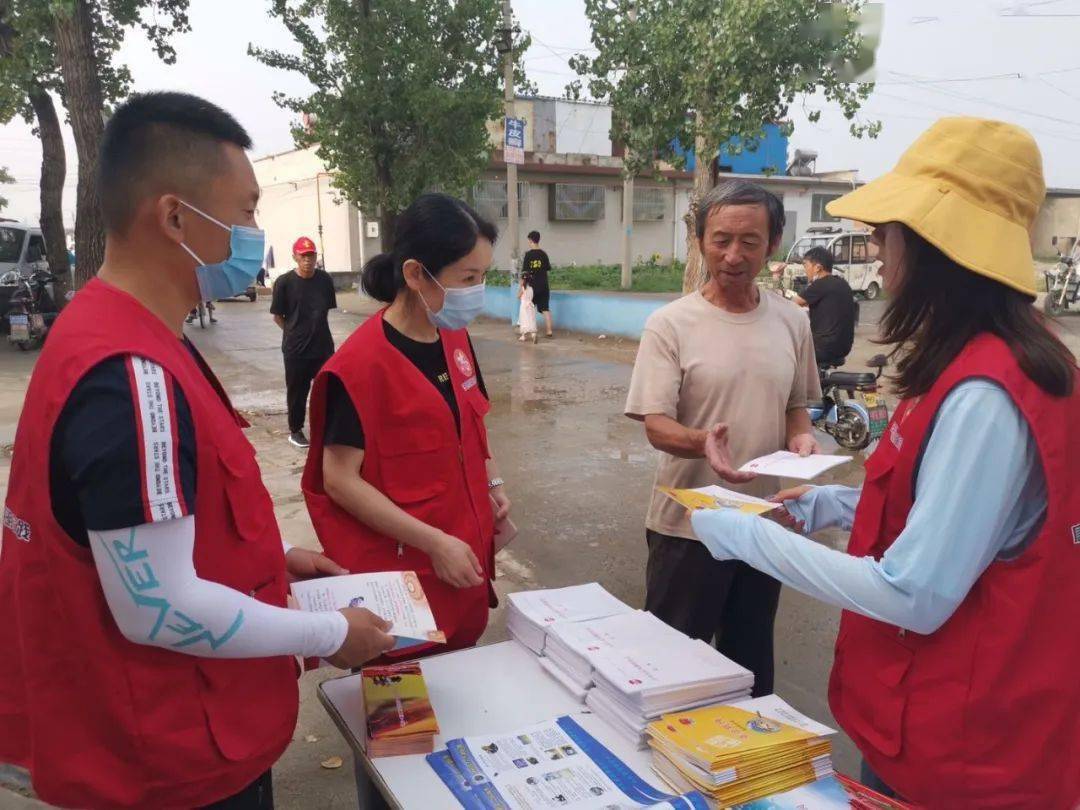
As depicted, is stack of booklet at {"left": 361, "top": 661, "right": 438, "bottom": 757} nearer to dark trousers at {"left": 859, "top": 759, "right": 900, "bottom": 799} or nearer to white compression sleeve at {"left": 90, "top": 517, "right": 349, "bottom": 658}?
white compression sleeve at {"left": 90, "top": 517, "right": 349, "bottom": 658}

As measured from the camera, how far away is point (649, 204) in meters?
24.6

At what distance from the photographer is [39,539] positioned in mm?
1075

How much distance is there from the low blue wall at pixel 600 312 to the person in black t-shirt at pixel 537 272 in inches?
28.2

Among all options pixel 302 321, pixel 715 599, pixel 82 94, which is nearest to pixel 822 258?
pixel 302 321

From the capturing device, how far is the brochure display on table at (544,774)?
A: 1.23 m

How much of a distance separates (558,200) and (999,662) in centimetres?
2247

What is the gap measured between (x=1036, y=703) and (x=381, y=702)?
3.65 feet

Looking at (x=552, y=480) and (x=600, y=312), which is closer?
(x=552, y=480)

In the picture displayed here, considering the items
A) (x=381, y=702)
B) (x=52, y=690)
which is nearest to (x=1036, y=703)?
(x=381, y=702)

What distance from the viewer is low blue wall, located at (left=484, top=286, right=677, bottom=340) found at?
39.4ft

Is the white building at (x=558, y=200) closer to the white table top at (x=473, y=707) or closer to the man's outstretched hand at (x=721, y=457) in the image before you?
the man's outstretched hand at (x=721, y=457)

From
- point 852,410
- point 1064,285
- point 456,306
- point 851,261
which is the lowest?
point 852,410

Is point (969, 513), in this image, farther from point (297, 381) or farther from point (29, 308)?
point (29, 308)

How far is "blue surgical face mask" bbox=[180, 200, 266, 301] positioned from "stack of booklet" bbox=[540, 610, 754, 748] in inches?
38.3
